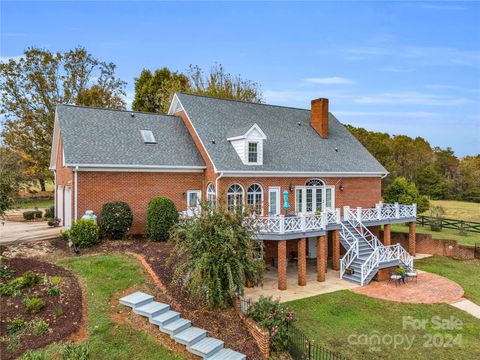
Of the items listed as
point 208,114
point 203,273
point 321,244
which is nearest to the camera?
point 203,273

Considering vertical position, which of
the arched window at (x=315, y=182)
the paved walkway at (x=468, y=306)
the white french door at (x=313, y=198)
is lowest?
the paved walkway at (x=468, y=306)

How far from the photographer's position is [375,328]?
12.1 meters

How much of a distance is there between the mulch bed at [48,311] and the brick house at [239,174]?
6.15 meters

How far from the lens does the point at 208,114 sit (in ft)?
72.7

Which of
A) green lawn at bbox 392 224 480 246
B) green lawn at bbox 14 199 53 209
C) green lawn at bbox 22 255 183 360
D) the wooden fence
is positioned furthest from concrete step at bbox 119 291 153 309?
the wooden fence

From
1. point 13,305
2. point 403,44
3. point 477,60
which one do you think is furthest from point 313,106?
point 13,305

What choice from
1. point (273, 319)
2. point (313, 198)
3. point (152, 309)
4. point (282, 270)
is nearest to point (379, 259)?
point (282, 270)

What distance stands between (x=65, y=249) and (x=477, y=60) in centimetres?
2493

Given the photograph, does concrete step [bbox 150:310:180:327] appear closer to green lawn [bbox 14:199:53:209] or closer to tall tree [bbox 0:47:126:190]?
green lawn [bbox 14:199:53:209]

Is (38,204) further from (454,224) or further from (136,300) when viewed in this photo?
(454,224)

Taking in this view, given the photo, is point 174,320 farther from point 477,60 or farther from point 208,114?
point 477,60

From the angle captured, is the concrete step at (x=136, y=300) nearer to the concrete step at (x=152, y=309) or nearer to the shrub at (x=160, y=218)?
the concrete step at (x=152, y=309)

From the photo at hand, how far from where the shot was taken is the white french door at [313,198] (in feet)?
69.5

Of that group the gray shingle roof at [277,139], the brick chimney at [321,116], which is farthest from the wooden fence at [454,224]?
the brick chimney at [321,116]
